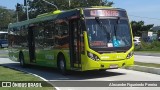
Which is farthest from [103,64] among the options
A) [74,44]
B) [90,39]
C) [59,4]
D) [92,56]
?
[59,4]

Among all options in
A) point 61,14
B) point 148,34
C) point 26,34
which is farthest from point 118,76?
point 148,34

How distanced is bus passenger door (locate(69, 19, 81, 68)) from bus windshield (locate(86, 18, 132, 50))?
0.77 metres

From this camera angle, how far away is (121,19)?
1841 cm

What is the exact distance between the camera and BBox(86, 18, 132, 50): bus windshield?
17.5 metres

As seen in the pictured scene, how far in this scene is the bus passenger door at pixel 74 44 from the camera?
17969 millimetres

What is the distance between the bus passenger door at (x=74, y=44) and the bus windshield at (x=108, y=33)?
768mm

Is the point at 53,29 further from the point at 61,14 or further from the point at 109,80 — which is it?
the point at 109,80

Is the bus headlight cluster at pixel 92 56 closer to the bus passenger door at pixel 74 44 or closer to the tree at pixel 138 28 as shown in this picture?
the bus passenger door at pixel 74 44

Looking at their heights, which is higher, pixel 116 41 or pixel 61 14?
pixel 61 14

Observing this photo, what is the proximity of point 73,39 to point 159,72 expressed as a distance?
13.4 ft

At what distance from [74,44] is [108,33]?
1658mm

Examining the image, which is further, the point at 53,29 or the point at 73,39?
the point at 53,29

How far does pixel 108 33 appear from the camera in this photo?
1780cm

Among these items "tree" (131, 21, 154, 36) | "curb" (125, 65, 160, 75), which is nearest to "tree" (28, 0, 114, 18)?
"tree" (131, 21, 154, 36)
